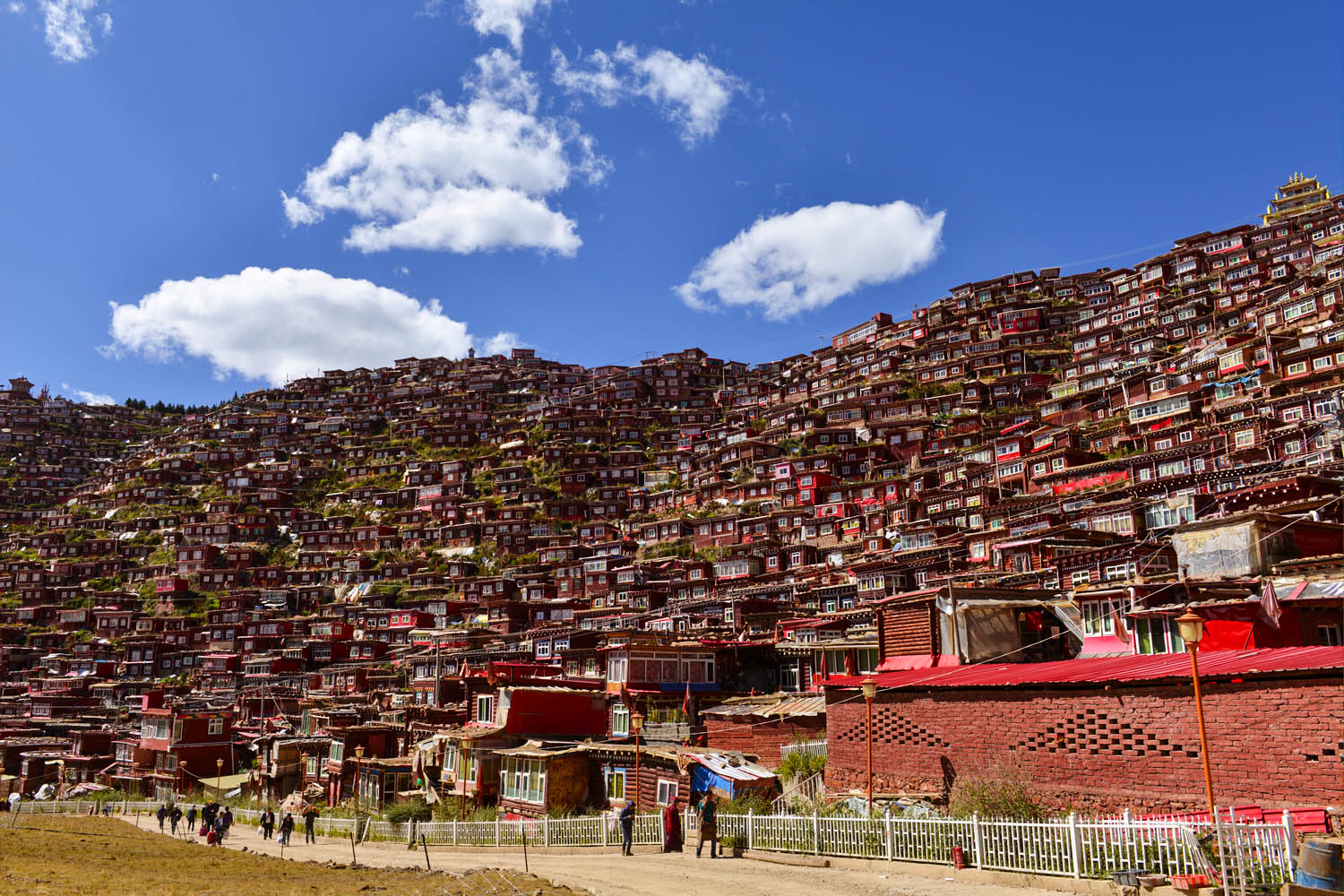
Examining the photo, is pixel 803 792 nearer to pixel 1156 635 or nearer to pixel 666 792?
pixel 666 792

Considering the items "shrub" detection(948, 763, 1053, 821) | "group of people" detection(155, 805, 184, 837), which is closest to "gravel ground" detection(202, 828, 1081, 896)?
"shrub" detection(948, 763, 1053, 821)

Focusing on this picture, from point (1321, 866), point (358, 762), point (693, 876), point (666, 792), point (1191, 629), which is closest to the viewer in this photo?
point (1321, 866)

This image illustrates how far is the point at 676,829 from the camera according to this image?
24172 millimetres

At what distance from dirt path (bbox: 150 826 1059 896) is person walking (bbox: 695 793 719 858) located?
469 millimetres

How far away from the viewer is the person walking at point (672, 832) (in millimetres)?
24047

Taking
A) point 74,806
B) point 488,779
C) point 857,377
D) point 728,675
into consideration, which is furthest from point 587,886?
point 857,377

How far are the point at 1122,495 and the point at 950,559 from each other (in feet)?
35.2

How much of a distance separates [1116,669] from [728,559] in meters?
56.1

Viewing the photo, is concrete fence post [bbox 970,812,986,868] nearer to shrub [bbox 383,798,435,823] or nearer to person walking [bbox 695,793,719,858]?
person walking [bbox 695,793,719,858]

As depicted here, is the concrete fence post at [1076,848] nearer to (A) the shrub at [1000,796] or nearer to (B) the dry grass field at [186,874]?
(A) the shrub at [1000,796]

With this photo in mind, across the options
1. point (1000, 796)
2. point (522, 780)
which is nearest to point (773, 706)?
point (522, 780)

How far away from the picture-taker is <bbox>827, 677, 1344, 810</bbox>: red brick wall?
55.1 feet

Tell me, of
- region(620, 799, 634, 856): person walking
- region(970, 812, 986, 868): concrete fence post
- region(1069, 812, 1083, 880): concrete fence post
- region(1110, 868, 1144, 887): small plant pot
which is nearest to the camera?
region(1110, 868, 1144, 887): small plant pot

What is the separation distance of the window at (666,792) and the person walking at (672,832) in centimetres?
564
